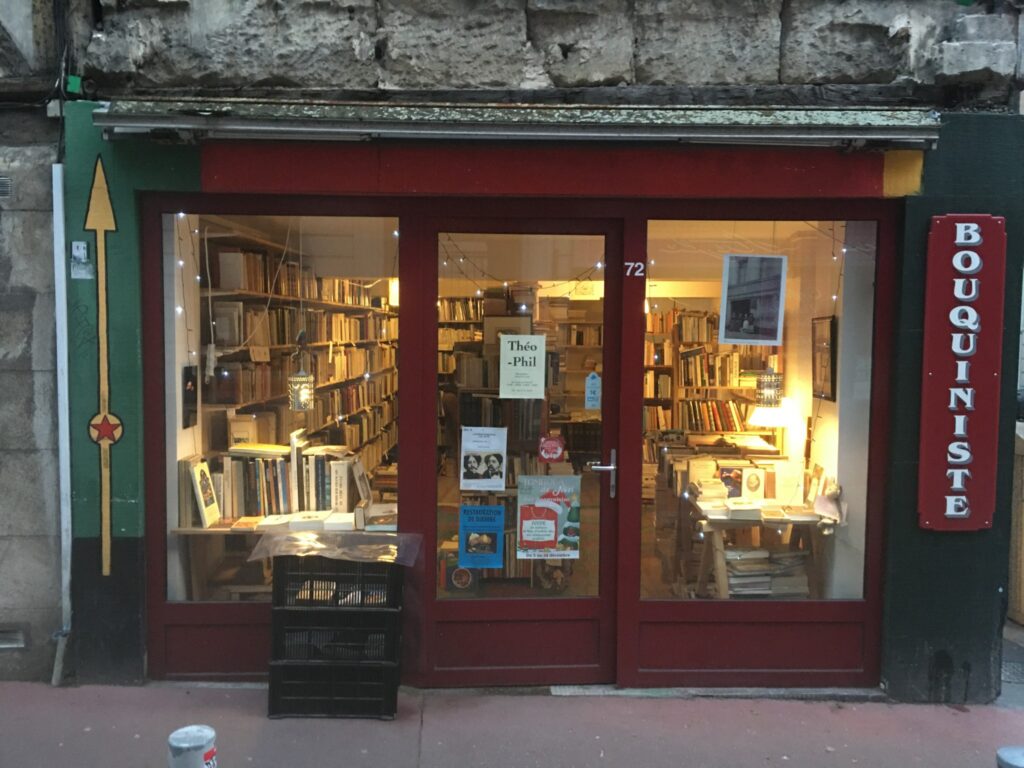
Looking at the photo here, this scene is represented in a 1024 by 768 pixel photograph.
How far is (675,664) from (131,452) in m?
3.48

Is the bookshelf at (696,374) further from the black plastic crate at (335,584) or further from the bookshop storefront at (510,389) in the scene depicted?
the black plastic crate at (335,584)

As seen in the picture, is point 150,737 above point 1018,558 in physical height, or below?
below

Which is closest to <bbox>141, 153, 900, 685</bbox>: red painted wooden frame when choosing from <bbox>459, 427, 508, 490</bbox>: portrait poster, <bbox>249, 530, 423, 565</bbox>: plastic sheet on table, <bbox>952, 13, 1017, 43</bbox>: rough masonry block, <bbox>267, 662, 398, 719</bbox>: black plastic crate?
<bbox>459, 427, 508, 490</bbox>: portrait poster

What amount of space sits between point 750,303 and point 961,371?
4.08 ft

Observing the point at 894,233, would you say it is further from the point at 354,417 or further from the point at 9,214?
the point at 9,214

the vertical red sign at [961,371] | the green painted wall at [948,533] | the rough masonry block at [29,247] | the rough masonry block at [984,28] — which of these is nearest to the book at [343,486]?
the rough masonry block at [29,247]

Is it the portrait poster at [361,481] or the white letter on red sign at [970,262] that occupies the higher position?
the white letter on red sign at [970,262]

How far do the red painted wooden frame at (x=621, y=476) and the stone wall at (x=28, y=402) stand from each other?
55 cm

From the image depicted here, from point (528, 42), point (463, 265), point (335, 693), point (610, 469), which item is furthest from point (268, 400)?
point (528, 42)

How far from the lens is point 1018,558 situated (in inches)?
240

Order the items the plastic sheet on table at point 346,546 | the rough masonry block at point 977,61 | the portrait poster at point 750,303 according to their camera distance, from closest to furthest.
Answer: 1. the plastic sheet on table at point 346,546
2. the rough masonry block at point 977,61
3. the portrait poster at point 750,303

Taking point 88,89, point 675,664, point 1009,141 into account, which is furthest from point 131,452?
point 1009,141

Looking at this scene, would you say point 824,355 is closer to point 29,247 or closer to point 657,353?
point 657,353

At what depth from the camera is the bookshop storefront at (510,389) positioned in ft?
15.8
